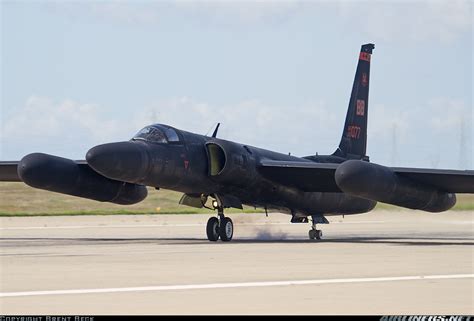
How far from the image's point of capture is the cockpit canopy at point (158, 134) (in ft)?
78.9

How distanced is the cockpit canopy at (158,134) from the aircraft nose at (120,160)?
3.07ft

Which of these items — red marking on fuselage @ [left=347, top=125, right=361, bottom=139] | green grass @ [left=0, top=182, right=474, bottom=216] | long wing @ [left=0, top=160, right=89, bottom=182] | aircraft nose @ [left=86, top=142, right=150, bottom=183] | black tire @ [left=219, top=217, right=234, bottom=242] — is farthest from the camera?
green grass @ [left=0, top=182, right=474, bottom=216]

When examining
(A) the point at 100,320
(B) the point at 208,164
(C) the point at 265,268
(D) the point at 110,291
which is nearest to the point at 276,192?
(B) the point at 208,164

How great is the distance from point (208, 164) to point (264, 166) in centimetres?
204

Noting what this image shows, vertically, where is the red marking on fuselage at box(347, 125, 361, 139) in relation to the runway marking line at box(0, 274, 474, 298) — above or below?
above

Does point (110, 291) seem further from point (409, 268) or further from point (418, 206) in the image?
point (418, 206)

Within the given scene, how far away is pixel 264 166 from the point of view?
26484 millimetres

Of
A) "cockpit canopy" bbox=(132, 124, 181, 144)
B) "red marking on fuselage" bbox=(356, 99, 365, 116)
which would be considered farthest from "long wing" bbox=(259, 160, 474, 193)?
"red marking on fuselage" bbox=(356, 99, 365, 116)

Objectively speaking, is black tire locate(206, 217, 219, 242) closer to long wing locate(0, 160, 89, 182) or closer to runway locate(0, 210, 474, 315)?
runway locate(0, 210, 474, 315)

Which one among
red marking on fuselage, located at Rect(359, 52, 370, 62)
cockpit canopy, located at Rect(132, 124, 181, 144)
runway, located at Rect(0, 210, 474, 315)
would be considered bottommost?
runway, located at Rect(0, 210, 474, 315)

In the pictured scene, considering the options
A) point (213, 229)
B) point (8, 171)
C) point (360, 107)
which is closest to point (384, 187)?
point (213, 229)

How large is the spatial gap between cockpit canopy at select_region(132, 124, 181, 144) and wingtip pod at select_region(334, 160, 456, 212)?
14.0ft

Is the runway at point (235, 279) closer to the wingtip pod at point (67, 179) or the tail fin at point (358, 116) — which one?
the wingtip pod at point (67, 179)

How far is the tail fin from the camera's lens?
104 feet
